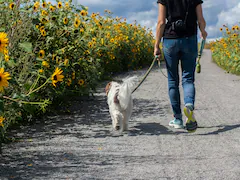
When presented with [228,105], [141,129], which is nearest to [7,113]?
[141,129]

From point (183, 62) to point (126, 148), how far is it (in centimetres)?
151

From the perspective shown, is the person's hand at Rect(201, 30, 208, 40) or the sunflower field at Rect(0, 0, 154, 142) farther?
the person's hand at Rect(201, 30, 208, 40)

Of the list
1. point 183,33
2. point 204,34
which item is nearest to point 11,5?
point 183,33

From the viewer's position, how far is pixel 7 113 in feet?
→ 13.2

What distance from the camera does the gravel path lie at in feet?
10.8

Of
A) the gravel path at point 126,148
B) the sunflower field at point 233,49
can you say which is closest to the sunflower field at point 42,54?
the gravel path at point 126,148

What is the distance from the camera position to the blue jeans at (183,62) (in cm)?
476

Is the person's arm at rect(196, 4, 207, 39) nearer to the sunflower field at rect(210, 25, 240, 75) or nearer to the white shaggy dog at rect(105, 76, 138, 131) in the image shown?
the white shaggy dog at rect(105, 76, 138, 131)

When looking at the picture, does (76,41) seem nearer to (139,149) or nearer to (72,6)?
(72,6)

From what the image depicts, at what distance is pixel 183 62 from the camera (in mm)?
4906

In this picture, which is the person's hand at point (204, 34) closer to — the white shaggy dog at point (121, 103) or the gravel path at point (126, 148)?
the white shaggy dog at point (121, 103)

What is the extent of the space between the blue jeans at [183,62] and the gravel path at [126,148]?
44cm

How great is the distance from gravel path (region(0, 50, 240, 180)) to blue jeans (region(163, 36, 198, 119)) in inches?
17.3


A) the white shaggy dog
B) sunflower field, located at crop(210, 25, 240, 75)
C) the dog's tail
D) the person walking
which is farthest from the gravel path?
sunflower field, located at crop(210, 25, 240, 75)
